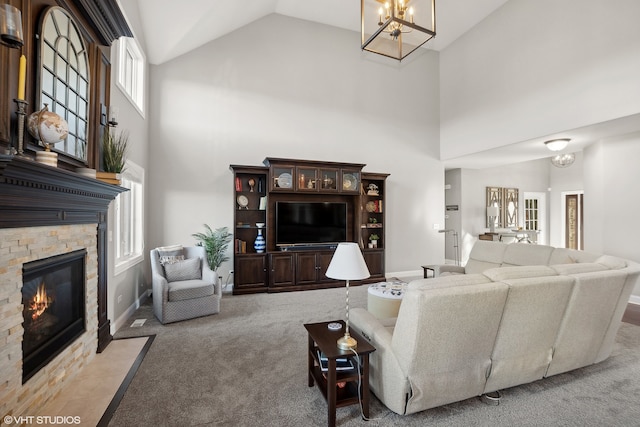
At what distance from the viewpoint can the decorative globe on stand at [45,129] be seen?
1896 mm

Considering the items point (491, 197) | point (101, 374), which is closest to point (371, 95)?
point (491, 197)

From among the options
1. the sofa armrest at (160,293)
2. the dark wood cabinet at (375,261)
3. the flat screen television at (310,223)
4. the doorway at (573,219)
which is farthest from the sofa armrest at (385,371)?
the doorway at (573,219)

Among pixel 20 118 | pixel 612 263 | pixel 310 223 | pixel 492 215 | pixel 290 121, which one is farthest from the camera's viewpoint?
pixel 492 215

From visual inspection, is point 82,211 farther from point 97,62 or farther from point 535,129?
point 535,129

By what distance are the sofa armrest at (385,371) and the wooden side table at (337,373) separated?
0.08m

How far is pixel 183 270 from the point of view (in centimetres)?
420

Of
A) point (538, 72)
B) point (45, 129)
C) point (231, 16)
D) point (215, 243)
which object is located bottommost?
point (215, 243)

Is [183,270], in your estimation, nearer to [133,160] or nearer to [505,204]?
[133,160]

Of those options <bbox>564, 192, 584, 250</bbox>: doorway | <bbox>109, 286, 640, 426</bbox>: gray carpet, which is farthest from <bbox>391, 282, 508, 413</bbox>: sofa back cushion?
<bbox>564, 192, 584, 250</bbox>: doorway

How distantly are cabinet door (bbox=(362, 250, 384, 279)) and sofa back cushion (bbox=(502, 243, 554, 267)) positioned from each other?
2.27m

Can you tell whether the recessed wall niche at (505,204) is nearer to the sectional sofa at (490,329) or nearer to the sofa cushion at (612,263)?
the sofa cushion at (612,263)

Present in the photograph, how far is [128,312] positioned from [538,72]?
24.2 feet

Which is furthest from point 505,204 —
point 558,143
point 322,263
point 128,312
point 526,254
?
point 128,312

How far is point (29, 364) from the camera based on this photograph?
1905 millimetres
